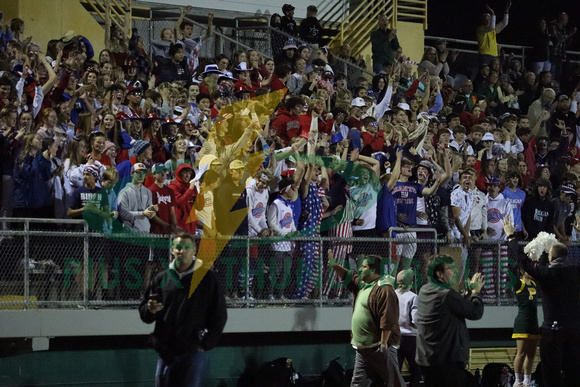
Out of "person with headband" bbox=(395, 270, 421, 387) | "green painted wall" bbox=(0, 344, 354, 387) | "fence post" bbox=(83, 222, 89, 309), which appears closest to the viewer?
"fence post" bbox=(83, 222, 89, 309)

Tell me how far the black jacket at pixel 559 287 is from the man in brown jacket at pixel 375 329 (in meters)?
1.92

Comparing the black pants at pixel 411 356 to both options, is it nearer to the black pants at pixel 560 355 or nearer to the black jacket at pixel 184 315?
the black pants at pixel 560 355

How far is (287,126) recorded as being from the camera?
1496 cm

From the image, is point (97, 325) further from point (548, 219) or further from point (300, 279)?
point (548, 219)

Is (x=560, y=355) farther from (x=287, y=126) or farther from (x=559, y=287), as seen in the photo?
(x=287, y=126)

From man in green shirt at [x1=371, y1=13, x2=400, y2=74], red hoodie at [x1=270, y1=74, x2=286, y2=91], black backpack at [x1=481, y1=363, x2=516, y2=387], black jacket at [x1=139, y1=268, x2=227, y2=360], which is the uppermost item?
man in green shirt at [x1=371, y1=13, x2=400, y2=74]

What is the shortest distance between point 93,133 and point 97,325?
2.52 meters

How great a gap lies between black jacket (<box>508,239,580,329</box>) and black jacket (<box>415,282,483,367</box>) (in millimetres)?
1622

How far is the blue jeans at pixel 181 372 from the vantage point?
8.48 meters

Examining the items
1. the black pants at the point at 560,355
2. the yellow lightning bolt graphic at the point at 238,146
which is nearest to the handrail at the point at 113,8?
the yellow lightning bolt graphic at the point at 238,146

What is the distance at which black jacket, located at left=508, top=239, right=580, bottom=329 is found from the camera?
11.4 meters

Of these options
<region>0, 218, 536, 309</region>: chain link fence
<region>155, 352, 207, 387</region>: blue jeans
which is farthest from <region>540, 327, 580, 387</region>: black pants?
<region>155, 352, 207, 387</region>: blue jeans

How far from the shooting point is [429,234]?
1394cm

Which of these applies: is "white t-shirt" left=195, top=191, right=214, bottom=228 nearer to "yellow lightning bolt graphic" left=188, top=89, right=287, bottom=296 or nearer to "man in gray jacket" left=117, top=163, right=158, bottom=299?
"yellow lightning bolt graphic" left=188, top=89, right=287, bottom=296
